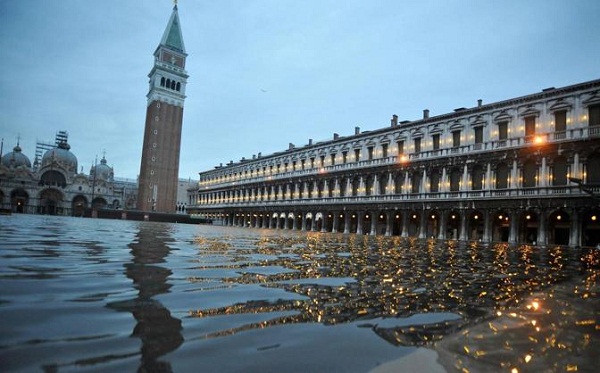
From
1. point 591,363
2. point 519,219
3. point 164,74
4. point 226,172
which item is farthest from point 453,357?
point 164,74

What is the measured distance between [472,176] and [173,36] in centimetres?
8178

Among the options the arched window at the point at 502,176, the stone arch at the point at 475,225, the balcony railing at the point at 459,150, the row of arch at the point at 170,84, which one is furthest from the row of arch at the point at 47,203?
the arched window at the point at 502,176

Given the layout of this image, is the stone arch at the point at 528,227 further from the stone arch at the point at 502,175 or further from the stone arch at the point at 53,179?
the stone arch at the point at 53,179

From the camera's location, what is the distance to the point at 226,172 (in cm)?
8094

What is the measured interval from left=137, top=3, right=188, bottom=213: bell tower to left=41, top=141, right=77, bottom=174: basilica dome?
92.0 ft

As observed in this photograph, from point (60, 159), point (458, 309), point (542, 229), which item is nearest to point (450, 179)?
point (542, 229)

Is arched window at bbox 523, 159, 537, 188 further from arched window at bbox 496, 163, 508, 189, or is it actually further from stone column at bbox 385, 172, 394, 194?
stone column at bbox 385, 172, 394, 194

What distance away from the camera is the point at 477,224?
122ft

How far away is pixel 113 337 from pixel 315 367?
4.35 ft

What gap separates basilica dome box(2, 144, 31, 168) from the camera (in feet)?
315

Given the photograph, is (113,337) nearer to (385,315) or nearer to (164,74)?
(385,315)

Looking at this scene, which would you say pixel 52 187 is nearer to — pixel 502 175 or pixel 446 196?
pixel 446 196

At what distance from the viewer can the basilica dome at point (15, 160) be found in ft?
315

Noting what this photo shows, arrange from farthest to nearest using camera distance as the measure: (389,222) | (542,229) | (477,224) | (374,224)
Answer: (374,224) → (389,222) → (477,224) → (542,229)
